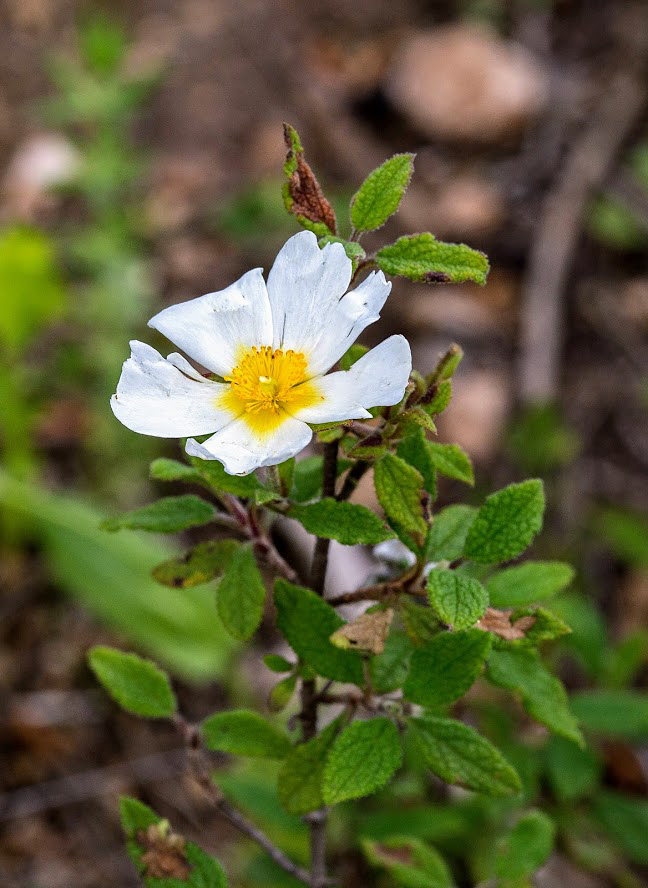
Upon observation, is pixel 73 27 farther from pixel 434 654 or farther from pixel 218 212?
pixel 434 654

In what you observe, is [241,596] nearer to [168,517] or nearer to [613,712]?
[168,517]

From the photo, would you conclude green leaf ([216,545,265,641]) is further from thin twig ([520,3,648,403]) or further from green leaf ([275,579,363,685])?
thin twig ([520,3,648,403])

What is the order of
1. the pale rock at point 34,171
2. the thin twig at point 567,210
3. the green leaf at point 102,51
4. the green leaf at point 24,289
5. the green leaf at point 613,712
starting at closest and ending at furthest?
the green leaf at point 613,712
the green leaf at point 24,289
the thin twig at point 567,210
the green leaf at point 102,51
the pale rock at point 34,171

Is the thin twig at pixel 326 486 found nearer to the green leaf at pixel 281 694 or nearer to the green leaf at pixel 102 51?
the green leaf at pixel 281 694

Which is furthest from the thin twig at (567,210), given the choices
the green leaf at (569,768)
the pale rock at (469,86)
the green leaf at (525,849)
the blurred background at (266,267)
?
the green leaf at (525,849)

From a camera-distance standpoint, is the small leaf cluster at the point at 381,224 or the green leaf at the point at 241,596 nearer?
the small leaf cluster at the point at 381,224

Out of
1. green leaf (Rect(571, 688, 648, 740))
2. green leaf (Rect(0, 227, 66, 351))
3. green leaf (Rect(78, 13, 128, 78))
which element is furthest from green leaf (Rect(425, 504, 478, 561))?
green leaf (Rect(78, 13, 128, 78))

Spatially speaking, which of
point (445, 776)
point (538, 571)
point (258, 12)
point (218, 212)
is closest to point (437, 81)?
point (258, 12)
